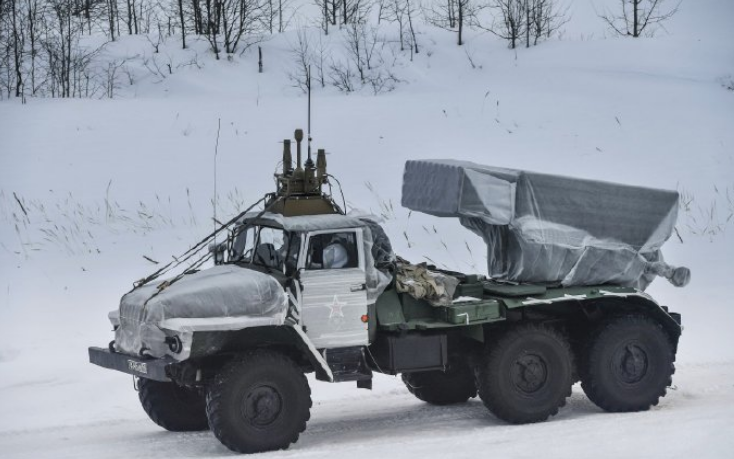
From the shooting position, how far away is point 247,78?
33469 mm

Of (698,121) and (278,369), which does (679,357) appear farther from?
(698,121)

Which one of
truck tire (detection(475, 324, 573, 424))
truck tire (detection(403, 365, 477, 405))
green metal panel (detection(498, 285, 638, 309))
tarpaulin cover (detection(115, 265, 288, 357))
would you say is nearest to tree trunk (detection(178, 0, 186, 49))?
truck tire (detection(403, 365, 477, 405))

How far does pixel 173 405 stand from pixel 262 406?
1.71 meters

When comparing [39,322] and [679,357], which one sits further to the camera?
[39,322]

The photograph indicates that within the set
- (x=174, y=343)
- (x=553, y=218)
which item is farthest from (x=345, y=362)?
(x=553, y=218)

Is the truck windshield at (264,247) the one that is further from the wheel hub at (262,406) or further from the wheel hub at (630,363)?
the wheel hub at (630,363)

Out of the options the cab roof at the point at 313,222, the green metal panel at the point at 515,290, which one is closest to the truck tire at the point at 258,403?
the cab roof at the point at 313,222

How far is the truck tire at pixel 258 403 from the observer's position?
456 inches

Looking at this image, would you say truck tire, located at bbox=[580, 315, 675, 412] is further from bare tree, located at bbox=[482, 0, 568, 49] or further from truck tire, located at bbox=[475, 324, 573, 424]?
bare tree, located at bbox=[482, 0, 568, 49]

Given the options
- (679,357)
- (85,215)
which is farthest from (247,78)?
(679,357)

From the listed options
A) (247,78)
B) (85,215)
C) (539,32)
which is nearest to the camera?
(85,215)

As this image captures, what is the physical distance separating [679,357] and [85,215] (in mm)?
11642

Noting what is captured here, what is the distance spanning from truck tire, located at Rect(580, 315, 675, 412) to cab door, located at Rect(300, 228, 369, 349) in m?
2.66

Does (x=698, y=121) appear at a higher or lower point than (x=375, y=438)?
higher
